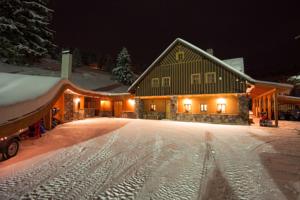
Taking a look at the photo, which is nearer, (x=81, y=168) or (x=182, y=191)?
(x=182, y=191)

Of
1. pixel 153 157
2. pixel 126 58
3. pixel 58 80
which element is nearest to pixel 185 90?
pixel 58 80

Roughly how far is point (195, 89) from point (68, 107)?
12190mm

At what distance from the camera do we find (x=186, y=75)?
64.8 feet

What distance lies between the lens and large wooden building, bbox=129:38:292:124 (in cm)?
1659

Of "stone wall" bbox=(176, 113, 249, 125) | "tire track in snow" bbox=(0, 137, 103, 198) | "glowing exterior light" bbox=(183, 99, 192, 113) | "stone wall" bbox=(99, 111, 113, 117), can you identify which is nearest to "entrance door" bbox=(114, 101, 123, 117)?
"stone wall" bbox=(99, 111, 113, 117)

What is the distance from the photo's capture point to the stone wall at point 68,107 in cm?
1630

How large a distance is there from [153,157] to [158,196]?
251 centimetres

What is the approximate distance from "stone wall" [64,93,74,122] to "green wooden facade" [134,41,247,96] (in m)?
8.16

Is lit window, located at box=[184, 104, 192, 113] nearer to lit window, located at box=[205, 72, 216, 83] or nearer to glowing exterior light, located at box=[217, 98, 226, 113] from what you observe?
glowing exterior light, located at box=[217, 98, 226, 113]

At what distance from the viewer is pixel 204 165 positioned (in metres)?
5.46

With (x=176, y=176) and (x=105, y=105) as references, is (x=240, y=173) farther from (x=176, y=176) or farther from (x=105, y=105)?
(x=105, y=105)

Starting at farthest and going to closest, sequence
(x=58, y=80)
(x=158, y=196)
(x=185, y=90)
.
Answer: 1. (x=185, y=90)
2. (x=58, y=80)
3. (x=158, y=196)

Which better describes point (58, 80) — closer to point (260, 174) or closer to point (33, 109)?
point (33, 109)

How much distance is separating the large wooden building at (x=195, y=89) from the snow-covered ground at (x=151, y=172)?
376 inches
